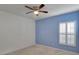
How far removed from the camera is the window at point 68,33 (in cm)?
135

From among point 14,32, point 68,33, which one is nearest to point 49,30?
point 68,33

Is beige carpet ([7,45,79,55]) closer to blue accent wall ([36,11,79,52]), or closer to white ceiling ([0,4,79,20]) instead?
blue accent wall ([36,11,79,52])

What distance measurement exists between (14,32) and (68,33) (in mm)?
666

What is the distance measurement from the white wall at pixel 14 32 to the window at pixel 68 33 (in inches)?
14.6

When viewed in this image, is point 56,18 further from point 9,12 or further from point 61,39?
point 9,12

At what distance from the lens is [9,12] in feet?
4.30

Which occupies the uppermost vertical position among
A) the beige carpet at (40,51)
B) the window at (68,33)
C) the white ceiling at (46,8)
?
the white ceiling at (46,8)

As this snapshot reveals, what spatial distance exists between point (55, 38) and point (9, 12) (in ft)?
2.14

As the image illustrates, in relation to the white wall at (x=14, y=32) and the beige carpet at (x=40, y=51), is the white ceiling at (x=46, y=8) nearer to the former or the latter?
the white wall at (x=14, y=32)

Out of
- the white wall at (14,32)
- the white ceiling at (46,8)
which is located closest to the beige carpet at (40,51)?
the white wall at (14,32)

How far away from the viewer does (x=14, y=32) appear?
4.54 ft

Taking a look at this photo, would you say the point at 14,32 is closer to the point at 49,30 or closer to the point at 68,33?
the point at 49,30

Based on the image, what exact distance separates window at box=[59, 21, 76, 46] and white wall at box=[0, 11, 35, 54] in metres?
0.37

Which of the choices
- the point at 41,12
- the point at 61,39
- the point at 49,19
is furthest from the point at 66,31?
the point at 41,12
